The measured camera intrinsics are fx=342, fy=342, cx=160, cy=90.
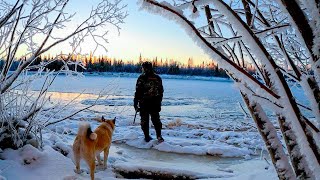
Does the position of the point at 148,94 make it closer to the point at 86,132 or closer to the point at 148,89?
the point at 148,89

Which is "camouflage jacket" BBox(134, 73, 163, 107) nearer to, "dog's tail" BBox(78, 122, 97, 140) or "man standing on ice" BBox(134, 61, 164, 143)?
"man standing on ice" BBox(134, 61, 164, 143)

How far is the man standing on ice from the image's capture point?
845 cm

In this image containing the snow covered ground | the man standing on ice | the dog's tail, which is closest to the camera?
the snow covered ground

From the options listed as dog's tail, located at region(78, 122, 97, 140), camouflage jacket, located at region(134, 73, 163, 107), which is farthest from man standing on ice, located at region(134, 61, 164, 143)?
dog's tail, located at region(78, 122, 97, 140)

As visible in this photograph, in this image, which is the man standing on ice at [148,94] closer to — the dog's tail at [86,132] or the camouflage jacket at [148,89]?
the camouflage jacket at [148,89]

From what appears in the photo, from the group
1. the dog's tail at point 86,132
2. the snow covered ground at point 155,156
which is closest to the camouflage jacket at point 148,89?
the snow covered ground at point 155,156

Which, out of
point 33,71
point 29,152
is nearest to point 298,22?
point 29,152

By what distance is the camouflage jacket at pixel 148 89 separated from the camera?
8461 mm

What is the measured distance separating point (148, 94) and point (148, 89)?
0.13 meters

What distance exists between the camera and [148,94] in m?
8.52

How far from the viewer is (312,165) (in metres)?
0.83

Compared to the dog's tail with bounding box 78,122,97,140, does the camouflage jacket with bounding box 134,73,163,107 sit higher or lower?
higher

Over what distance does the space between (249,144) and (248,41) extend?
860cm

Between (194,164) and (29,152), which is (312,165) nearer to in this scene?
(29,152)
